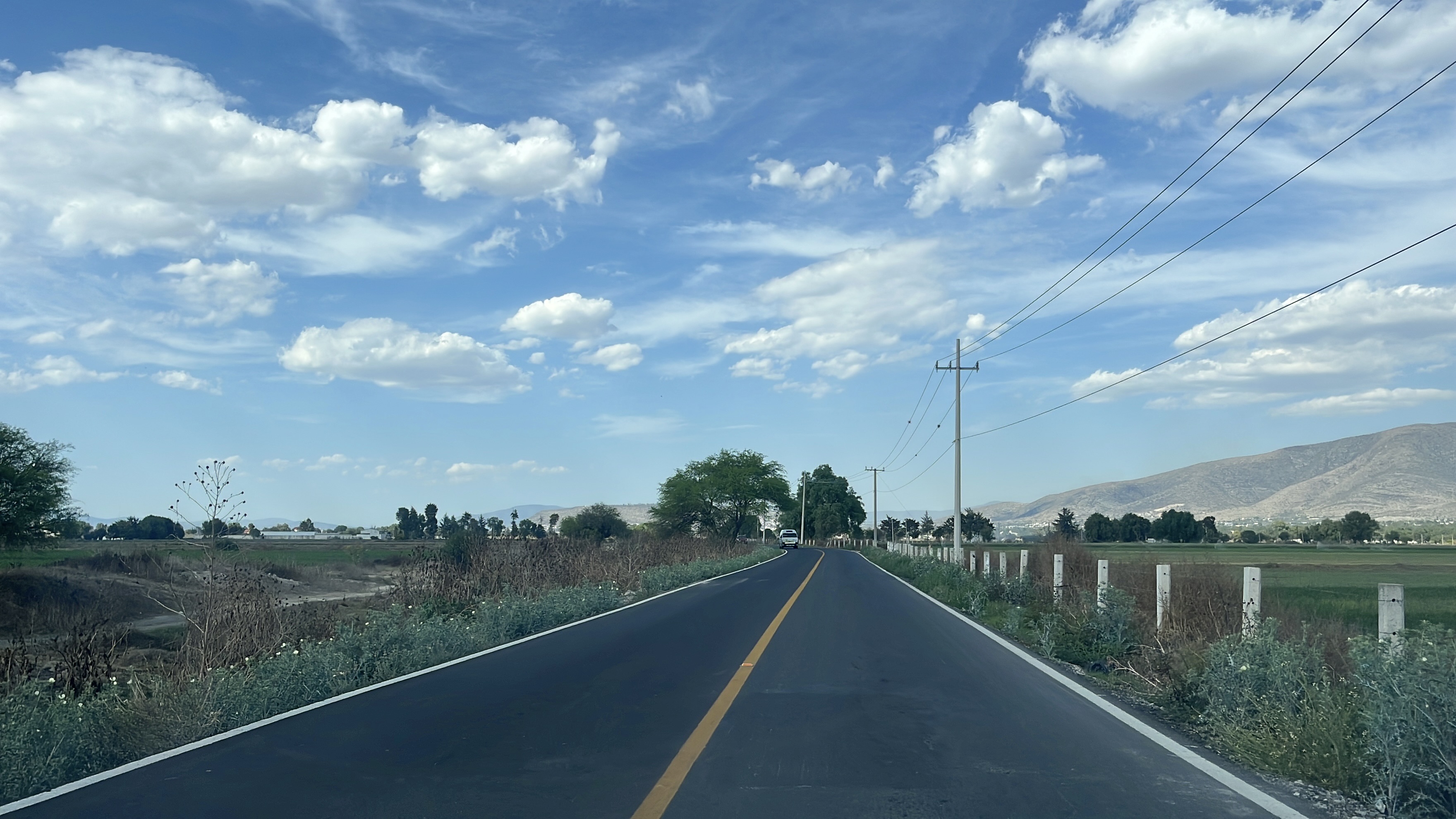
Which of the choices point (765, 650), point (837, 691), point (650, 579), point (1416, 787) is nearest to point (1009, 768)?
point (1416, 787)

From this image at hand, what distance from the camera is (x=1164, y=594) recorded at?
12375mm

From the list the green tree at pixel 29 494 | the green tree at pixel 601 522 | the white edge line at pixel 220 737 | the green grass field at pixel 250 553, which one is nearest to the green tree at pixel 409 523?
the green grass field at pixel 250 553

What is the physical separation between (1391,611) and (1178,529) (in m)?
144

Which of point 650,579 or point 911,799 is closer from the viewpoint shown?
point 911,799

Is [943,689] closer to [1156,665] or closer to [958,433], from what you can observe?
[1156,665]

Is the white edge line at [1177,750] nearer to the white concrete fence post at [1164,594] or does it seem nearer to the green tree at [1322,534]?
the white concrete fence post at [1164,594]

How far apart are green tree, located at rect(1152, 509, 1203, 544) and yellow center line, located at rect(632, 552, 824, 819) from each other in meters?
136

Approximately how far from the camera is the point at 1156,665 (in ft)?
34.0

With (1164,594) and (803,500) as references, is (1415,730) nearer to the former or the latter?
(1164,594)

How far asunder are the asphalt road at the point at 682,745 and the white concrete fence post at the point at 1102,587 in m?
2.54

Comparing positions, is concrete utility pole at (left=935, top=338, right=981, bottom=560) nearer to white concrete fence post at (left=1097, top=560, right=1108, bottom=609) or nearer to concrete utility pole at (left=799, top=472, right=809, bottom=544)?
white concrete fence post at (left=1097, top=560, right=1108, bottom=609)

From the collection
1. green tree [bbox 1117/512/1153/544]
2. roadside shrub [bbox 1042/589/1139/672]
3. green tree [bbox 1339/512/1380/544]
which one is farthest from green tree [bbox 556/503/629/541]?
green tree [bbox 1339/512/1380/544]

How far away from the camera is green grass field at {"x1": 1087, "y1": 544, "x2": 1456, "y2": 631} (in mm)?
19469

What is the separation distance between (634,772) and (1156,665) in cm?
686
